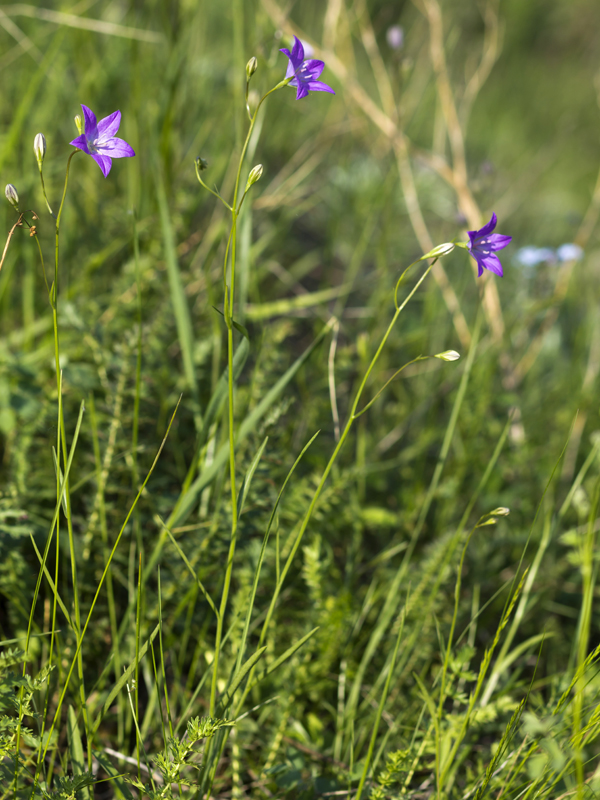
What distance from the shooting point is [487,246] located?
80cm

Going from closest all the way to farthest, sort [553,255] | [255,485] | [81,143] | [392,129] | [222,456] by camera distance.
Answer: [81,143]
[222,456]
[255,485]
[392,129]
[553,255]

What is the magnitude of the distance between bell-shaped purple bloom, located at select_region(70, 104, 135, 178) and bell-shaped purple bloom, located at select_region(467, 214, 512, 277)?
446mm

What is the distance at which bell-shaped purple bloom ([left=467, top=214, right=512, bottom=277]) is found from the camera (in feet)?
2.51

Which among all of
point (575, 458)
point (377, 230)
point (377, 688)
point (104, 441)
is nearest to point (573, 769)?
point (377, 688)

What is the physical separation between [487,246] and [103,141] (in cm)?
52

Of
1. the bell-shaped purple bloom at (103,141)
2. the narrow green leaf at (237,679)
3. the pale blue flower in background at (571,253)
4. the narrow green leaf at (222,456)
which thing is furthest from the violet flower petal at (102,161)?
the pale blue flower in background at (571,253)

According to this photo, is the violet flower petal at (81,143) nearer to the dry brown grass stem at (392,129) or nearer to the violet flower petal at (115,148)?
the violet flower petal at (115,148)

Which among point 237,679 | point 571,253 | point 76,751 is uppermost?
point 571,253

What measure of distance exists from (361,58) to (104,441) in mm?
7621

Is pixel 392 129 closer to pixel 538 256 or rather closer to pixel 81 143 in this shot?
pixel 538 256

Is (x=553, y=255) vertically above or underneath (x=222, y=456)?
above

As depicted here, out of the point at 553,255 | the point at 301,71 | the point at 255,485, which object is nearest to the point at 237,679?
the point at 255,485

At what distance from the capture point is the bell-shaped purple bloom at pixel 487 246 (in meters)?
0.76

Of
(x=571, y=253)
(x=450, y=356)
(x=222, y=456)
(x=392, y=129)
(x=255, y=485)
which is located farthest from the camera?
(x=571, y=253)
